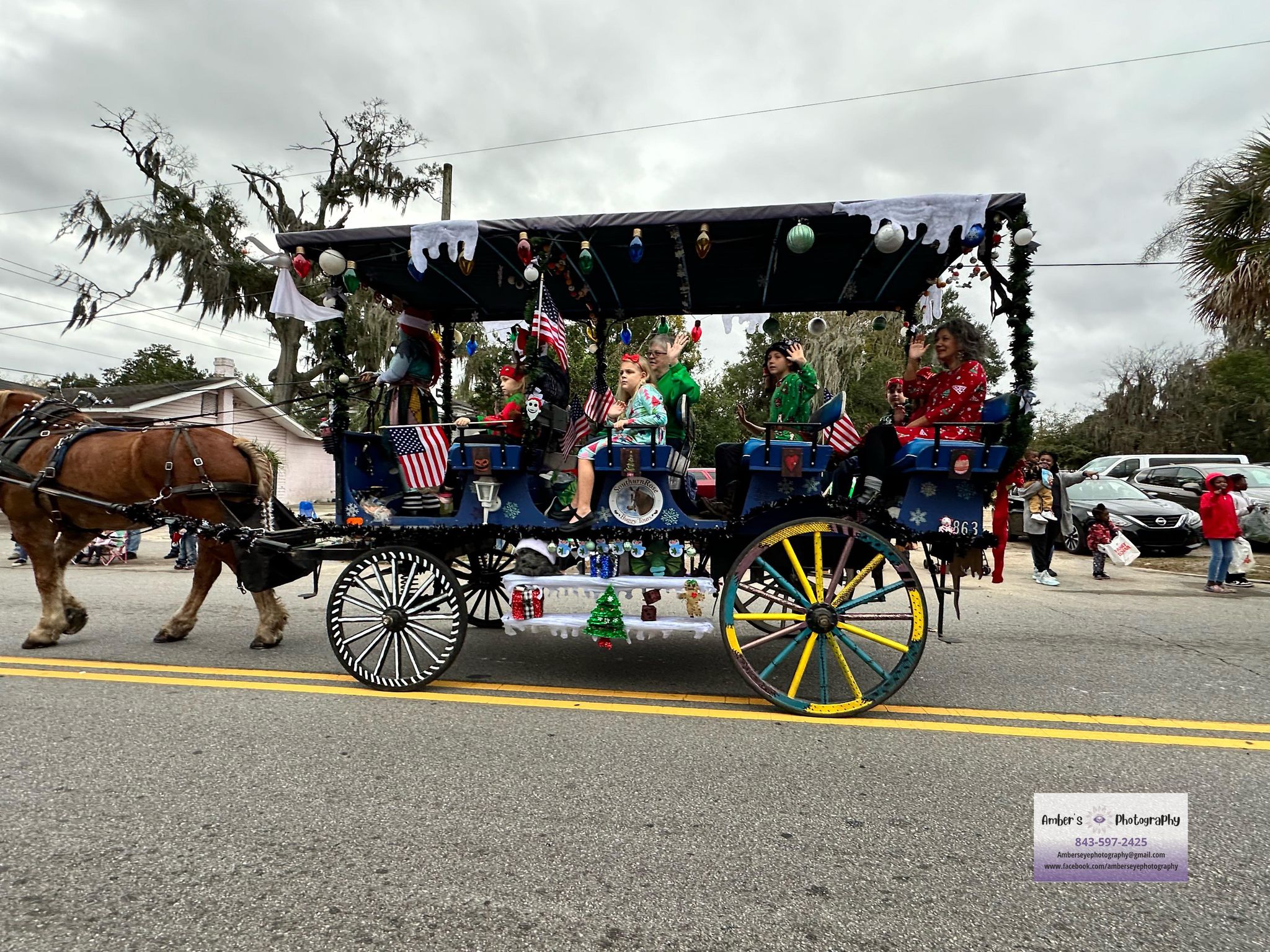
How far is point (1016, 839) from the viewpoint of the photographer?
2.59m

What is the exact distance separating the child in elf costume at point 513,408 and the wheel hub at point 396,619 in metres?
1.17

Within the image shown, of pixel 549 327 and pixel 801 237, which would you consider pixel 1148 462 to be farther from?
pixel 549 327

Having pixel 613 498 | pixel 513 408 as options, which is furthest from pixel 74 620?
pixel 613 498

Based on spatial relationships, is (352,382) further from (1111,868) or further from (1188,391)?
(1188,391)

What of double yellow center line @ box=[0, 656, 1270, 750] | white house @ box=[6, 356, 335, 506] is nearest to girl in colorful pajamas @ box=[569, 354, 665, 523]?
double yellow center line @ box=[0, 656, 1270, 750]

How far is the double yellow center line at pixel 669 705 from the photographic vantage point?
3648 millimetres

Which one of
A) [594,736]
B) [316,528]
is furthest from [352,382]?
[594,736]

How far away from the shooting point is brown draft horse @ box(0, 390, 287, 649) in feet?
16.8

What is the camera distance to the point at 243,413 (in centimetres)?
2194

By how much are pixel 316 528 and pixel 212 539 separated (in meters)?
0.91

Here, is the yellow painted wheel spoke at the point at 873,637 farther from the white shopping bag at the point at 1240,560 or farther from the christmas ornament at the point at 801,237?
the white shopping bag at the point at 1240,560

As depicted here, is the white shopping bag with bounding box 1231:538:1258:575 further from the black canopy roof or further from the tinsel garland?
the tinsel garland

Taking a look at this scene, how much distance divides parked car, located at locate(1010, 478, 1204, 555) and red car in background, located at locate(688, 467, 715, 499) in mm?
9200

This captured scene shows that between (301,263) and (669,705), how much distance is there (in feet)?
11.4
